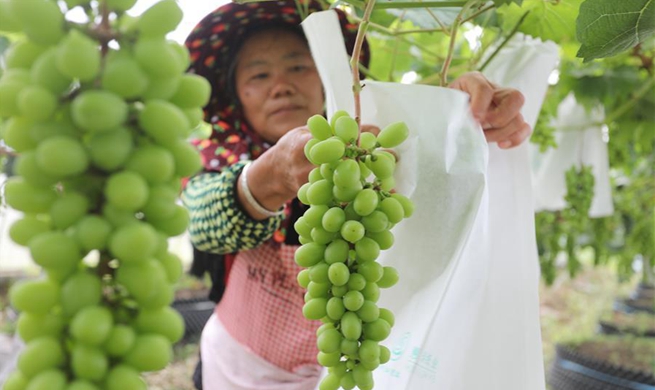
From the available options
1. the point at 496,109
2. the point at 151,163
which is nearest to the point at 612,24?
the point at 496,109

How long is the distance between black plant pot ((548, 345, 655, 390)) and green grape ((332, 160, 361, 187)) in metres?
1.86

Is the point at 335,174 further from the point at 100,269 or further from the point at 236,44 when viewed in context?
the point at 236,44

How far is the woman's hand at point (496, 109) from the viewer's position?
2.04 ft

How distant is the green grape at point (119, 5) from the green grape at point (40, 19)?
0.9 inches

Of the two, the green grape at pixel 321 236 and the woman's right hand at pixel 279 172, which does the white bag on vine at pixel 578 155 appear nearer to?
the woman's right hand at pixel 279 172

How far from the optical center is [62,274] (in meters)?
0.28

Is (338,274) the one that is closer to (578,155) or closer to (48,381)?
(48,381)

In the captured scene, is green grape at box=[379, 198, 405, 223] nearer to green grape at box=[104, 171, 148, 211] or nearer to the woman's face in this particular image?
green grape at box=[104, 171, 148, 211]

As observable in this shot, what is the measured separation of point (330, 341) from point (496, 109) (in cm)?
35

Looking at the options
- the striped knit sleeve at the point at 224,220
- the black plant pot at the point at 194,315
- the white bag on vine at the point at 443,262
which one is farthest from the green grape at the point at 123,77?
the black plant pot at the point at 194,315

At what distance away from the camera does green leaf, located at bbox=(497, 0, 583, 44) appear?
742 millimetres

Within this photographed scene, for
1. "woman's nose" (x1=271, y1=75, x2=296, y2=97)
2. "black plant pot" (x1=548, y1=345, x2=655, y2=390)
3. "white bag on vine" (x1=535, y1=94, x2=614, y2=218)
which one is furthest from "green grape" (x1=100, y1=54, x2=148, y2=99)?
"black plant pot" (x1=548, y1=345, x2=655, y2=390)

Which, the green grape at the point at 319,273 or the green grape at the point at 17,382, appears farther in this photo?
the green grape at the point at 319,273

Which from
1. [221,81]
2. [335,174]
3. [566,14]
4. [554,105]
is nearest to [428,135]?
[335,174]
